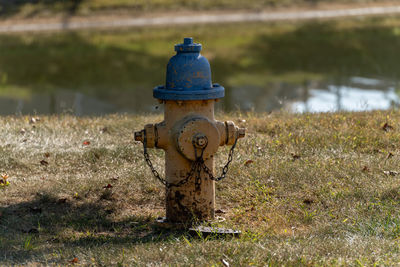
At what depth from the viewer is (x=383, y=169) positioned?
20.1ft

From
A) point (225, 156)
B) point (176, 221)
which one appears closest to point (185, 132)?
point (176, 221)

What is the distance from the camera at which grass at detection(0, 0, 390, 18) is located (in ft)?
93.1

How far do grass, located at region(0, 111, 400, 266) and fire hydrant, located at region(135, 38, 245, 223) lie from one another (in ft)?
0.86

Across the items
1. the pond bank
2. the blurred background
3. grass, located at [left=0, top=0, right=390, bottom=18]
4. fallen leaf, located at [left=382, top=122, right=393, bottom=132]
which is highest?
grass, located at [left=0, top=0, right=390, bottom=18]

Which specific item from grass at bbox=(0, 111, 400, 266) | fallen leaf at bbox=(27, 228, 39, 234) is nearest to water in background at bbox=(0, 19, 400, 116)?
grass at bbox=(0, 111, 400, 266)

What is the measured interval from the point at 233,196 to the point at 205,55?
14.4 meters

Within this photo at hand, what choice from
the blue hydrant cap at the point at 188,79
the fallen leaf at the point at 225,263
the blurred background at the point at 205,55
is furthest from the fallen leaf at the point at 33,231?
A: the blurred background at the point at 205,55

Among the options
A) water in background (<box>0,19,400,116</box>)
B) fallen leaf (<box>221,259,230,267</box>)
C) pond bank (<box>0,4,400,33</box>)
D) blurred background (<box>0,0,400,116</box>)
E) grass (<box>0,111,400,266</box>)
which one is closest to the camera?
fallen leaf (<box>221,259,230,267</box>)

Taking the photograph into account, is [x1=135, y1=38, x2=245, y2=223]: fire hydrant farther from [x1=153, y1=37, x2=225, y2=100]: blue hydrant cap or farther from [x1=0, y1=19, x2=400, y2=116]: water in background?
[x1=0, y1=19, x2=400, y2=116]: water in background

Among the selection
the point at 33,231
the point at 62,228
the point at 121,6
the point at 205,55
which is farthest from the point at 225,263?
the point at 121,6

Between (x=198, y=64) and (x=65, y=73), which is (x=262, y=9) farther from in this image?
(x=198, y=64)

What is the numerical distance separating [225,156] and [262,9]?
23.8 m

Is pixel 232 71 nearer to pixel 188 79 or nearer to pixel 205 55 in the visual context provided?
pixel 205 55

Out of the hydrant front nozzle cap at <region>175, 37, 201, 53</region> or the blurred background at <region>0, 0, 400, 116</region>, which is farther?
the blurred background at <region>0, 0, 400, 116</region>
